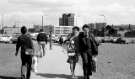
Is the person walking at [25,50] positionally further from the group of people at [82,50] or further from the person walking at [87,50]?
the person walking at [87,50]

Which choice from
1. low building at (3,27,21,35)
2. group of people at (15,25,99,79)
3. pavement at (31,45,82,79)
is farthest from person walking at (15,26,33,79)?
low building at (3,27,21,35)

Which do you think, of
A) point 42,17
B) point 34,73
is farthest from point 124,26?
point 34,73

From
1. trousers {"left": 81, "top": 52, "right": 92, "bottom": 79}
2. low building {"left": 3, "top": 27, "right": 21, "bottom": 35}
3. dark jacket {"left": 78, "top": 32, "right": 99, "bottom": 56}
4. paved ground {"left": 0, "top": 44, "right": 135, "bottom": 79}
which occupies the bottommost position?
low building {"left": 3, "top": 27, "right": 21, "bottom": 35}

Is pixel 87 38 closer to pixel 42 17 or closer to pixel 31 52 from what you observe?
pixel 31 52

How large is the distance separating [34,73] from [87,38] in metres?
2.86

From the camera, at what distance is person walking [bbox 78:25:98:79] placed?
9.62m

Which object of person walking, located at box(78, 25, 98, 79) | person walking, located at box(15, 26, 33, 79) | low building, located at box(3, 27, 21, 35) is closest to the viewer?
person walking, located at box(15, 26, 33, 79)

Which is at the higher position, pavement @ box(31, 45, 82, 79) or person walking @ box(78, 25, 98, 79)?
person walking @ box(78, 25, 98, 79)

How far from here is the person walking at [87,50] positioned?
9.62 meters

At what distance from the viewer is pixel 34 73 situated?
11539 millimetres

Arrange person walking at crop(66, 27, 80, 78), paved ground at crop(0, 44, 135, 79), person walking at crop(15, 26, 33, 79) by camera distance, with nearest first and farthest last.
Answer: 1. person walking at crop(15, 26, 33, 79)
2. person walking at crop(66, 27, 80, 78)
3. paved ground at crop(0, 44, 135, 79)

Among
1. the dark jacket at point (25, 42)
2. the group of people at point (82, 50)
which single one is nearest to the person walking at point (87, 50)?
the group of people at point (82, 50)

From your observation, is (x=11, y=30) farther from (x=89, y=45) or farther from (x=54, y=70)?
(x=89, y=45)

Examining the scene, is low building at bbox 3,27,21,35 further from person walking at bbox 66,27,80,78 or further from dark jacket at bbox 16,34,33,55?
dark jacket at bbox 16,34,33,55
